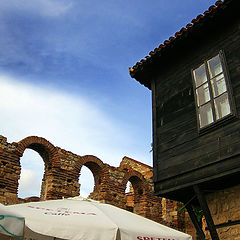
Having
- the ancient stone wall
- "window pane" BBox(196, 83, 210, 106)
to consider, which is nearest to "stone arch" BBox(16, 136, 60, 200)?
the ancient stone wall

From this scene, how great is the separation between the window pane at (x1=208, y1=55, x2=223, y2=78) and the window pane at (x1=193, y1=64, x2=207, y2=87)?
0.54ft

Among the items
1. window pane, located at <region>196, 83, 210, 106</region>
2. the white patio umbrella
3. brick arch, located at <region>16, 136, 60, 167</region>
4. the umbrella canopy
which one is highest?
brick arch, located at <region>16, 136, 60, 167</region>

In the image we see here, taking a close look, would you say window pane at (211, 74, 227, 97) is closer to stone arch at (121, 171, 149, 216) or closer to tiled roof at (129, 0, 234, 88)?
tiled roof at (129, 0, 234, 88)

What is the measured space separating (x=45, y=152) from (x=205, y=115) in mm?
7080

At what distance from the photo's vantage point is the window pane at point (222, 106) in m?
6.06

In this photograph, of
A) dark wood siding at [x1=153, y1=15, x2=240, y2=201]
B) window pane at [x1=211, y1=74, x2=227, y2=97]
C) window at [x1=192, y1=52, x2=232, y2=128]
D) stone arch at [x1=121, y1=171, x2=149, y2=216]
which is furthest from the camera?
stone arch at [x1=121, y1=171, x2=149, y2=216]

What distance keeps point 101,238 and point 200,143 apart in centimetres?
304

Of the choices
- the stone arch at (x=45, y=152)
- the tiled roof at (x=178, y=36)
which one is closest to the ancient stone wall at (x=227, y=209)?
the tiled roof at (x=178, y=36)

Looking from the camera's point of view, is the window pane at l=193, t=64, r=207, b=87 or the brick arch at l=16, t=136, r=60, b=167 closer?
the window pane at l=193, t=64, r=207, b=87

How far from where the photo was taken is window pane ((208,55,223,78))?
21.4 feet

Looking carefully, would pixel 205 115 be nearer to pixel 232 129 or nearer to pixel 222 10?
pixel 232 129

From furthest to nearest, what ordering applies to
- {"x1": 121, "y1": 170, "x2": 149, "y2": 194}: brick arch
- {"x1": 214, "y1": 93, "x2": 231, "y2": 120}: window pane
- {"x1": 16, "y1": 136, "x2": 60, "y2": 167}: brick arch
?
{"x1": 121, "y1": 170, "x2": 149, "y2": 194}: brick arch → {"x1": 16, "y1": 136, "x2": 60, "y2": 167}: brick arch → {"x1": 214, "y1": 93, "x2": 231, "y2": 120}: window pane

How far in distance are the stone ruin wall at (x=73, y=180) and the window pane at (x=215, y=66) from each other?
691 cm

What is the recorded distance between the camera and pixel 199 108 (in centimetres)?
663
